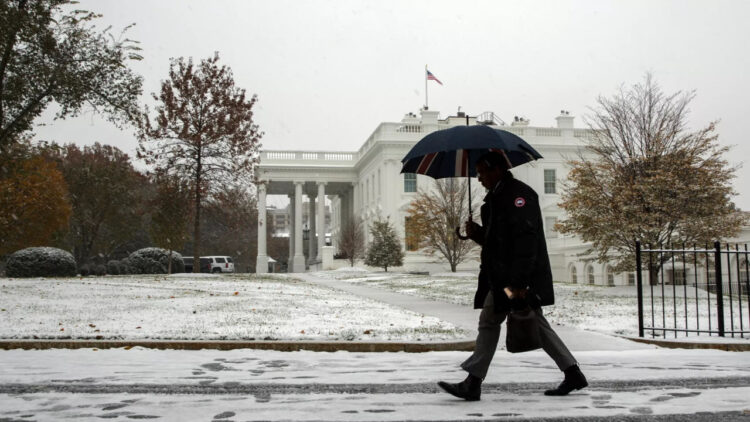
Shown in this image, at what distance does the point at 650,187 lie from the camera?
65.2ft

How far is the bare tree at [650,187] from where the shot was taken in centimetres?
1989

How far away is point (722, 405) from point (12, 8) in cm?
1656

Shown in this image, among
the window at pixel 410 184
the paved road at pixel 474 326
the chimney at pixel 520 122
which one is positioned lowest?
the paved road at pixel 474 326

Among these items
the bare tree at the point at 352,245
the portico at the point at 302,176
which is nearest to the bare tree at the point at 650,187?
the bare tree at the point at 352,245

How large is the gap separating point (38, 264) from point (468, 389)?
2521cm

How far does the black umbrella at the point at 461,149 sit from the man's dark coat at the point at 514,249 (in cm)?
40

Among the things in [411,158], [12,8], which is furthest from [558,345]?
[12,8]

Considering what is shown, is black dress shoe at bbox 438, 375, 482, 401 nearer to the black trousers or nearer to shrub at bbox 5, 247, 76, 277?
the black trousers

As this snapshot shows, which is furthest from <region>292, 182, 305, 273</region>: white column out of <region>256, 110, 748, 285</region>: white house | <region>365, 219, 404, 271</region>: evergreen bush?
<region>365, 219, 404, 271</region>: evergreen bush

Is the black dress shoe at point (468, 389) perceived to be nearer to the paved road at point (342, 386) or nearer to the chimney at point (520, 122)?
the paved road at point (342, 386)

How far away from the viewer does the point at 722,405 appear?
4781mm

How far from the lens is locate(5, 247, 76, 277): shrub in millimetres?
26109

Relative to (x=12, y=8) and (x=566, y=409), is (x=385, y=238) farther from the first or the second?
(x=566, y=409)

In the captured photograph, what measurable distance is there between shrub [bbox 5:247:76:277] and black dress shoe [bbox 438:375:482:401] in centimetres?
2497
